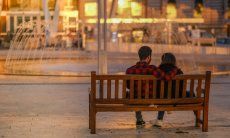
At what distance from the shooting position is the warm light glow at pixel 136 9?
222 ft

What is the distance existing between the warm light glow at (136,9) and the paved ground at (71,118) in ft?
175

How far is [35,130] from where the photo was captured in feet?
29.1

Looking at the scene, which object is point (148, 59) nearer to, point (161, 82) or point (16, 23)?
point (161, 82)

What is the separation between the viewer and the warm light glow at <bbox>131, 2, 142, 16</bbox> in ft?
222

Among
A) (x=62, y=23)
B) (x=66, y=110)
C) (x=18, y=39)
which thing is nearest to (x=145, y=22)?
(x=62, y=23)

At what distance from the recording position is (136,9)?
68.1m

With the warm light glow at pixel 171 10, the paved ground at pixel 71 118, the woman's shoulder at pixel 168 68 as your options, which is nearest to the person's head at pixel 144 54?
the woman's shoulder at pixel 168 68

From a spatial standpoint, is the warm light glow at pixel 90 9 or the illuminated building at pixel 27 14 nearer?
the illuminated building at pixel 27 14

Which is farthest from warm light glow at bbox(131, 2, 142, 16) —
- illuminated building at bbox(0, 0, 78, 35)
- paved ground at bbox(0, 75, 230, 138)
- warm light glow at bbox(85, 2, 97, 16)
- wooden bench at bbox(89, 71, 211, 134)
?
wooden bench at bbox(89, 71, 211, 134)

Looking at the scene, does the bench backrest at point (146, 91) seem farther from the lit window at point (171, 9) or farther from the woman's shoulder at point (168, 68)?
the lit window at point (171, 9)

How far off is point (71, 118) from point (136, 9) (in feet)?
192

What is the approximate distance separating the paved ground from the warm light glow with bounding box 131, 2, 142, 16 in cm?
5335

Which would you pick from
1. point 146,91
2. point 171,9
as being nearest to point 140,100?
point 146,91

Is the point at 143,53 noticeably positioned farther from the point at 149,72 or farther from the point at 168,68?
the point at 168,68
